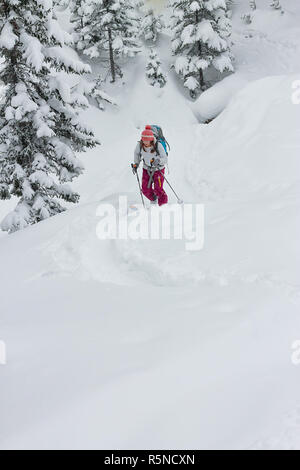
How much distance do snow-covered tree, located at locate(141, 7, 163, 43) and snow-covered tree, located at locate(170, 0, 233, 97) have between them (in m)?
5.28

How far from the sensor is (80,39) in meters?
28.3

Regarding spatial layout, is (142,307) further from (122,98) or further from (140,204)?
(122,98)

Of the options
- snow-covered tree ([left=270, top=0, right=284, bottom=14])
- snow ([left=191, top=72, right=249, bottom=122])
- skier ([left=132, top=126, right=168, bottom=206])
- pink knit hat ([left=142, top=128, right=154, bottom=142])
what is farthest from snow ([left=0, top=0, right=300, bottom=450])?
snow-covered tree ([left=270, top=0, right=284, bottom=14])

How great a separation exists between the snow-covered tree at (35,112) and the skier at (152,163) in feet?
7.07

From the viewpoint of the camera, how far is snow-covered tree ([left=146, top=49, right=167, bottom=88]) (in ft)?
86.6

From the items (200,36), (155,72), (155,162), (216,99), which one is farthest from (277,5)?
(155,162)

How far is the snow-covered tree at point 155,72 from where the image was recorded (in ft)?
86.6

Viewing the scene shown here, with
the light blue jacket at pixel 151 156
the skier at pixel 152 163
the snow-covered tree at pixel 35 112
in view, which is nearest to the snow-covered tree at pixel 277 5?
the snow-covered tree at pixel 35 112

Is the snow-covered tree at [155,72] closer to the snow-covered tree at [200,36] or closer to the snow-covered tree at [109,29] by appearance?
the snow-covered tree at [200,36]

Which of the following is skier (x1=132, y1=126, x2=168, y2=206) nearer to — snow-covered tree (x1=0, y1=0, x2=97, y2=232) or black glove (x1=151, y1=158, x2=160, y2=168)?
black glove (x1=151, y1=158, x2=160, y2=168)

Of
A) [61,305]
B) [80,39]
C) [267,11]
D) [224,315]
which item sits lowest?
[224,315]

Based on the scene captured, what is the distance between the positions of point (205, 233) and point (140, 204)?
339 centimetres

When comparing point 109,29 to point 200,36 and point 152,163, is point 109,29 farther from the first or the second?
point 152,163
